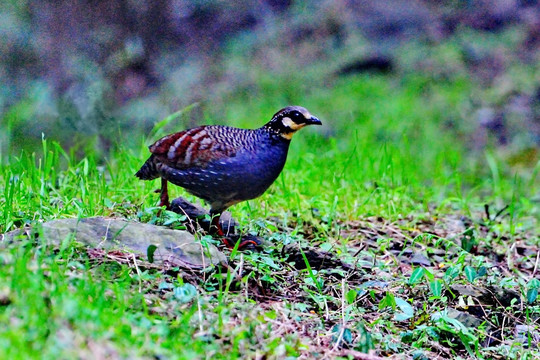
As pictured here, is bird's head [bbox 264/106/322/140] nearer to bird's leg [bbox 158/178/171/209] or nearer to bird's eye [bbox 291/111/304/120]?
bird's eye [bbox 291/111/304/120]

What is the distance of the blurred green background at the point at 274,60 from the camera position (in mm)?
10016

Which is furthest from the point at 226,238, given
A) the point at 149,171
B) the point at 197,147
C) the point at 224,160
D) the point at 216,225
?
the point at 149,171

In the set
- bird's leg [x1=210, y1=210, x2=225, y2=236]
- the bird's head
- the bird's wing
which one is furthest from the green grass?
the bird's head

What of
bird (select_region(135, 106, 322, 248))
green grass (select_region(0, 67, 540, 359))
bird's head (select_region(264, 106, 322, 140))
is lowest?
green grass (select_region(0, 67, 540, 359))

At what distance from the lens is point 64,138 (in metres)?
8.34

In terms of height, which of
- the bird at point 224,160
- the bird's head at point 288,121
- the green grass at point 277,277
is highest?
the bird's head at point 288,121

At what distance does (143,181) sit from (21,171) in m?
0.98

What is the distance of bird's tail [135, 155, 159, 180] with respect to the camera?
201 inches

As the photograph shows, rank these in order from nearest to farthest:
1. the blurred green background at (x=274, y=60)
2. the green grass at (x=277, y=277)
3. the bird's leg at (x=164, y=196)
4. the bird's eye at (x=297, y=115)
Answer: the green grass at (x=277, y=277)
the bird's eye at (x=297, y=115)
the bird's leg at (x=164, y=196)
the blurred green background at (x=274, y=60)

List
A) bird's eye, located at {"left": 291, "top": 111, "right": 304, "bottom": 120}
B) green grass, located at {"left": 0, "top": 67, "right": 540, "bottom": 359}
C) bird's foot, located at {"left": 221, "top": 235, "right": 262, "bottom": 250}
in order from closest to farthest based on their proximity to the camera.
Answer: green grass, located at {"left": 0, "top": 67, "right": 540, "bottom": 359} < bird's foot, located at {"left": 221, "top": 235, "right": 262, "bottom": 250} < bird's eye, located at {"left": 291, "top": 111, "right": 304, "bottom": 120}

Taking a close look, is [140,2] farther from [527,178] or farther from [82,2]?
[527,178]

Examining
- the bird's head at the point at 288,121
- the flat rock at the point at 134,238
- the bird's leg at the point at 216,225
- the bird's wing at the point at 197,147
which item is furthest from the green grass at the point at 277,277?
the bird's head at the point at 288,121

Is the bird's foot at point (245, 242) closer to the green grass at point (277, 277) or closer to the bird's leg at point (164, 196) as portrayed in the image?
the green grass at point (277, 277)

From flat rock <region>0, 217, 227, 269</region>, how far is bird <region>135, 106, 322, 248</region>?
537 mm
